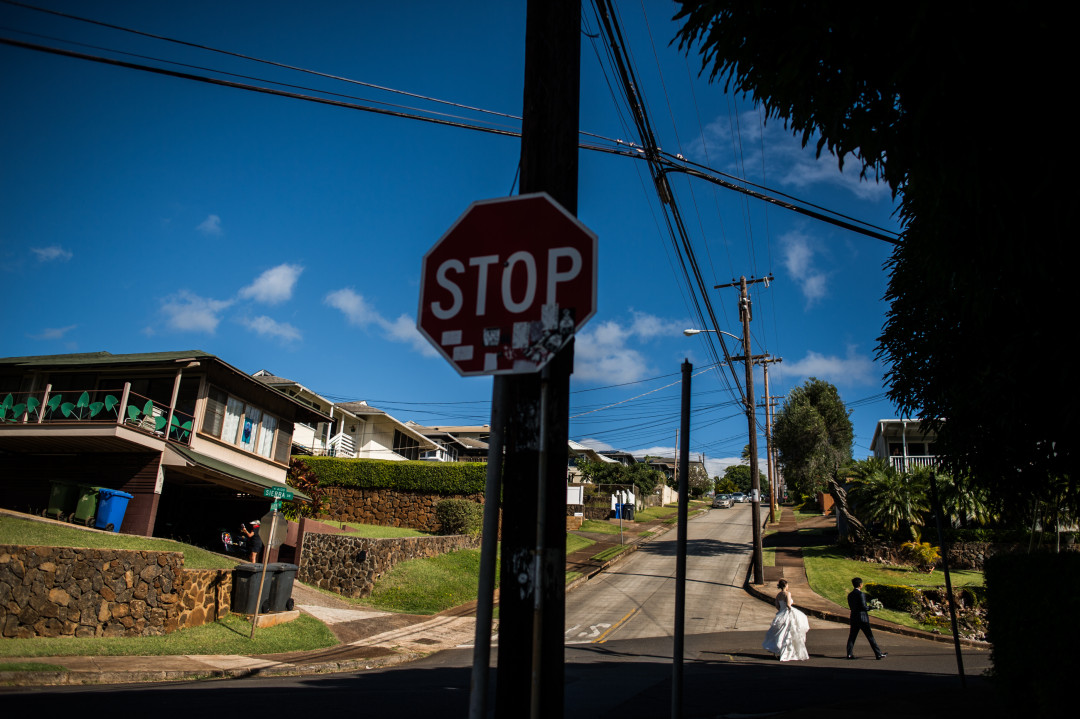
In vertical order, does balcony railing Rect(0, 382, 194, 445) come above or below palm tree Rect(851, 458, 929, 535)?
above

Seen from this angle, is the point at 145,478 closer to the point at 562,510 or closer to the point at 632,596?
the point at 632,596

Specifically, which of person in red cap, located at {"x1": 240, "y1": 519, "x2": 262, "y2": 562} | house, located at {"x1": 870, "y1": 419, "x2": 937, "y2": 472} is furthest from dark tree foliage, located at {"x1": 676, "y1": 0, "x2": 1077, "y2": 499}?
house, located at {"x1": 870, "y1": 419, "x2": 937, "y2": 472}

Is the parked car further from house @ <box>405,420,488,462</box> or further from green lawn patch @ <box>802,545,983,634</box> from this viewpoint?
green lawn patch @ <box>802,545,983,634</box>

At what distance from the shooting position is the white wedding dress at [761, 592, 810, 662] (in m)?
13.5

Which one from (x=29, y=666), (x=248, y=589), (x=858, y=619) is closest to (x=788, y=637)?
(x=858, y=619)

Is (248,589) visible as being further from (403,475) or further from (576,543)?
(576,543)

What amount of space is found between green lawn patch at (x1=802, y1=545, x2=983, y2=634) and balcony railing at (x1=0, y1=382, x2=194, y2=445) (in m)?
21.5

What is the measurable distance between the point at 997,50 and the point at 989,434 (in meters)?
5.34

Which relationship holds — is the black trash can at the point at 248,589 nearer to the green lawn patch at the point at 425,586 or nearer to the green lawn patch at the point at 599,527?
the green lawn patch at the point at 425,586

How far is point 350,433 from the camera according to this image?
4706 cm

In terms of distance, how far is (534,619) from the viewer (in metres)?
2.79

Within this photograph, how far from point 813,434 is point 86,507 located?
A: 42.9 metres

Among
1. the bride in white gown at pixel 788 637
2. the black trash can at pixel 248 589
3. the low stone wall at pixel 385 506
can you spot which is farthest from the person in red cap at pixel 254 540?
the bride in white gown at pixel 788 637

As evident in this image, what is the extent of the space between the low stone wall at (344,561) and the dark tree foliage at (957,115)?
1839 cm
